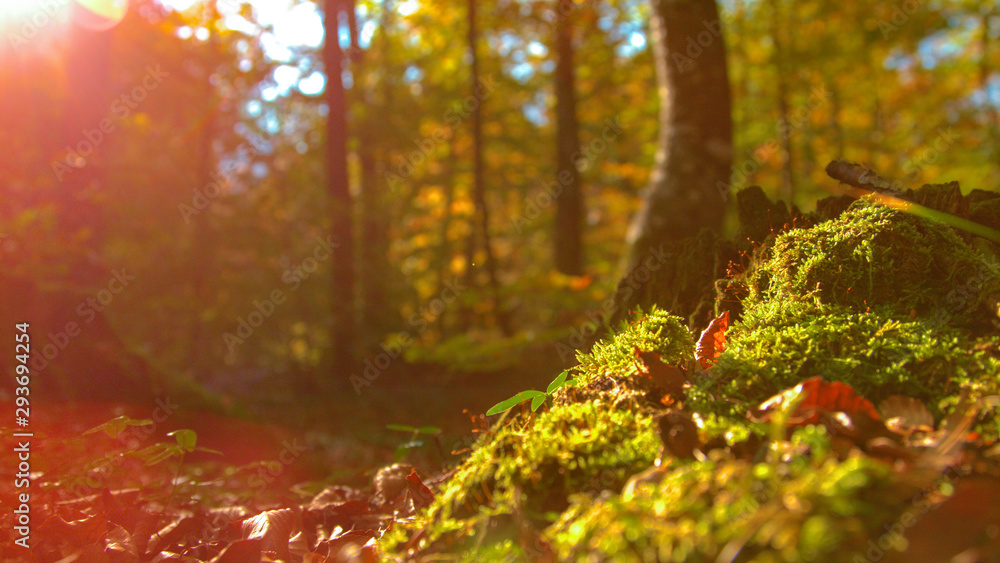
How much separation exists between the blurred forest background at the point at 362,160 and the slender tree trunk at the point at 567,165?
0.06 m

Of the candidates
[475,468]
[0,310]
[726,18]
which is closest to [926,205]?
[475,468]

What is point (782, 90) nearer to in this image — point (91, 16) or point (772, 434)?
point (91, 16)

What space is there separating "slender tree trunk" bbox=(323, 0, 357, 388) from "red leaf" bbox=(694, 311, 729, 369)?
29.6ft

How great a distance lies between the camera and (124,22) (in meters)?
10.9

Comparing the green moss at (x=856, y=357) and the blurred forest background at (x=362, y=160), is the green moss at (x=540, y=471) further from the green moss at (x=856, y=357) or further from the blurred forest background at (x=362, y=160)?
the blurred forest background at (x=362, y=160)

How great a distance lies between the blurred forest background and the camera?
6.81 metres

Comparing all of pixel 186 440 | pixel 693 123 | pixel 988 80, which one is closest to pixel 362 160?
pixel 693 123

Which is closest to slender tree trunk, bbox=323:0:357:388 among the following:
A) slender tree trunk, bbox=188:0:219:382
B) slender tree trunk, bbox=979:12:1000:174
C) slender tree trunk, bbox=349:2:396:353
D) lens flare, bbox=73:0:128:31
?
slender tree trunk, bbox=349:2:396:353

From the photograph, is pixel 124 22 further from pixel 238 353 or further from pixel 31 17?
pixel 238 353

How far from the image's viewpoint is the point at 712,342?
215 cm

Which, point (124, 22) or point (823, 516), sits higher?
point (124, 22)

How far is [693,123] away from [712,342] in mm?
4167

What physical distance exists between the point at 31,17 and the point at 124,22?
189 inches

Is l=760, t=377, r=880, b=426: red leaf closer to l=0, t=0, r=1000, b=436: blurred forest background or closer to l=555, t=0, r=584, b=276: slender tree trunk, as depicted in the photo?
l=0, t=0, r=1000, b=436: blurred forest background
